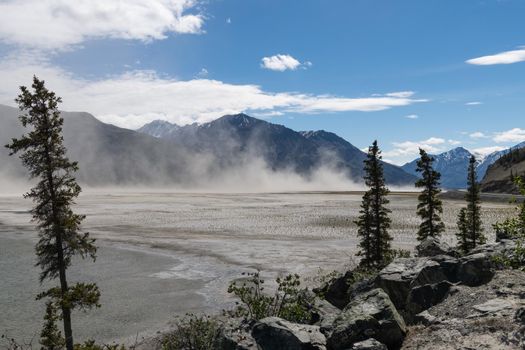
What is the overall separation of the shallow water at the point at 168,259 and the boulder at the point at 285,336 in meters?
13.5

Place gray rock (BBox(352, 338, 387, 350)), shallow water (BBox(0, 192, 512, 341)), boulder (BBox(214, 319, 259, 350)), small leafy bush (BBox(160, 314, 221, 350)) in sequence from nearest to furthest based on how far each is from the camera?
gray rock (BBox(352, 338, 387, 350)) < boulder (BBox(214, 319, 259, 350)) < small leafy bush (BBox(160, 314, 221, 350)) < shallow water (BBox(0, 192, 512, 341))

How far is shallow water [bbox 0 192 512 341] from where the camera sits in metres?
28.9

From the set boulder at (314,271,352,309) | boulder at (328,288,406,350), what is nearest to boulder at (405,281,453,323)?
boulder at (328,288,406,350)

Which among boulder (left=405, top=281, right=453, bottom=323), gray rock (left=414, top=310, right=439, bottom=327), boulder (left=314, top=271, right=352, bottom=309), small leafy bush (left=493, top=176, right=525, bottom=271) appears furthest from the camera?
boulder (left=314, top=271, right=352, bottom=309)

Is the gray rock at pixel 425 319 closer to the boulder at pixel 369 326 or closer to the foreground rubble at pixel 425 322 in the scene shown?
the foreground rubble at pixel 425 322

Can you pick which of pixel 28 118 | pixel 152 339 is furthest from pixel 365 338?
pixel 28 118

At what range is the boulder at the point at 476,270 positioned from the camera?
17953 mm

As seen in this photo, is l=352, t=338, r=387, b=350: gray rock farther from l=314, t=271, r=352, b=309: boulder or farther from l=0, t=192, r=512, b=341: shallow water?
l=0, t=192, r=512, b=341: shallow water

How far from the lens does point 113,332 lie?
26.0 meters

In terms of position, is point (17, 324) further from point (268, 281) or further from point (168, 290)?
point (268, 281)

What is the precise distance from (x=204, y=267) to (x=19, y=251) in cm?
2241

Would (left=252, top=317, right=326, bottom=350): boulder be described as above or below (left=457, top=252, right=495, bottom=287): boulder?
below

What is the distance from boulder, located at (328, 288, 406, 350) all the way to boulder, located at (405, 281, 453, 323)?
2.63m

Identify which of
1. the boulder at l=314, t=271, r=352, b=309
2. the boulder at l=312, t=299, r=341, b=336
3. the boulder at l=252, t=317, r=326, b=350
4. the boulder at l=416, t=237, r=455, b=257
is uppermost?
the boulder at l=416, t=237, r=455, b=257
